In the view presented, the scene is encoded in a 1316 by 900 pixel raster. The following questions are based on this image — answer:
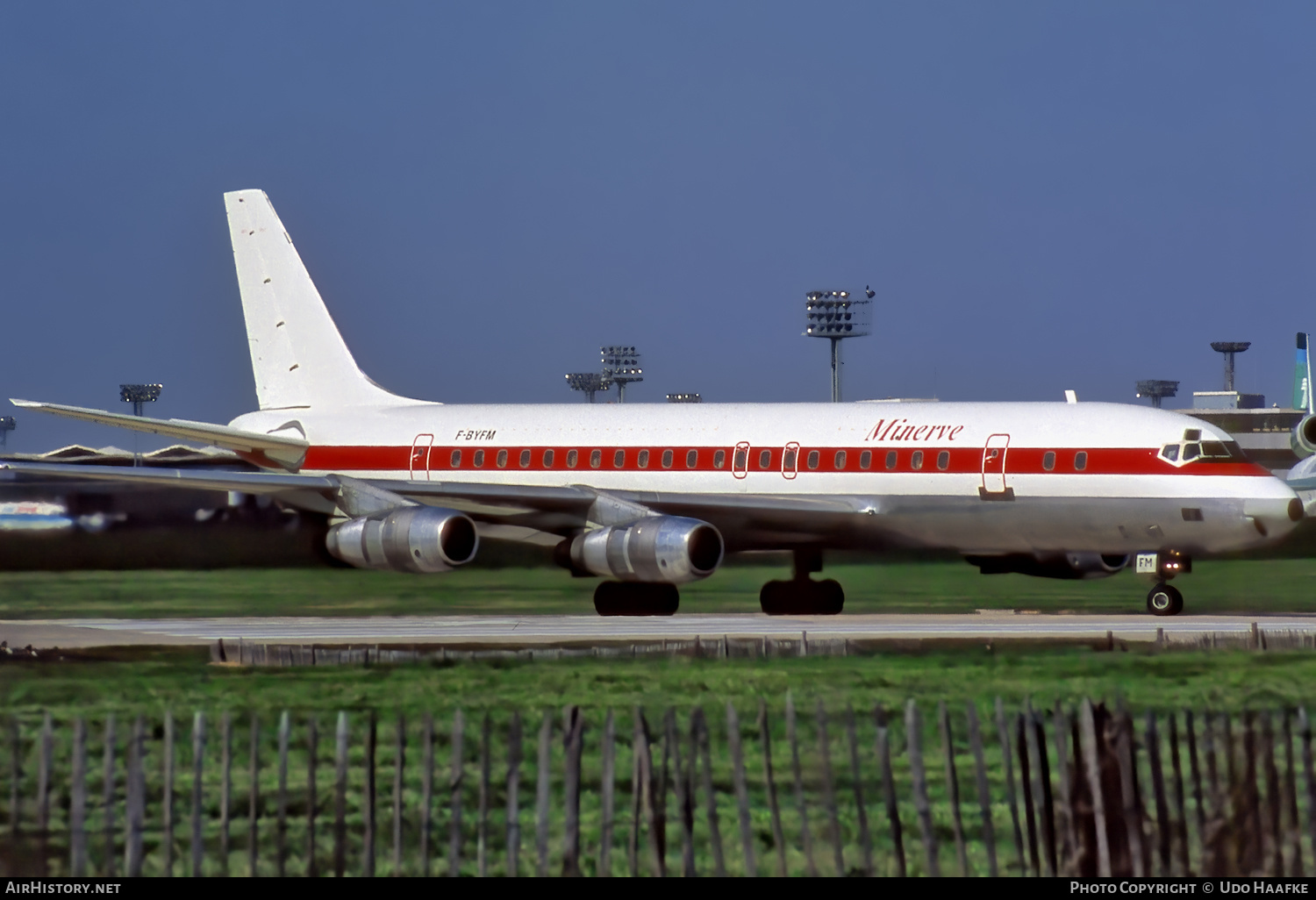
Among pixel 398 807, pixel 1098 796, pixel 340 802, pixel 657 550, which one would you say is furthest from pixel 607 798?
pixel 657 550

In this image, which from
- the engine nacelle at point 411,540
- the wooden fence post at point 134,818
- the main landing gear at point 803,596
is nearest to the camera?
the wooden fence post at point 134,818

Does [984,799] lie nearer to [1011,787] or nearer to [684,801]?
[1011,787]

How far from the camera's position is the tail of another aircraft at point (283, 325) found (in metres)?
44.6

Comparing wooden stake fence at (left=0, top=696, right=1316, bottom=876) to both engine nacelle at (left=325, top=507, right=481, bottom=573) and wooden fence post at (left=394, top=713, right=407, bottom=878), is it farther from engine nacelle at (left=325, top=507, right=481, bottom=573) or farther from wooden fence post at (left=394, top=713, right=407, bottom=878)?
engine nacelle at (left=325, top=507, right=481, bottom=573)

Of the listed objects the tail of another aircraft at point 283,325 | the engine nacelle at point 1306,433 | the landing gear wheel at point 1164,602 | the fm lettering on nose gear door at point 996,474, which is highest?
the tail of another aircraft at point 283,325

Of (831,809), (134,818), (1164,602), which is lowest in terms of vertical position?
(831,809)

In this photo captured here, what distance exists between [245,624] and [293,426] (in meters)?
10.6

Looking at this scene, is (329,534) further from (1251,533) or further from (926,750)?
(926,750)

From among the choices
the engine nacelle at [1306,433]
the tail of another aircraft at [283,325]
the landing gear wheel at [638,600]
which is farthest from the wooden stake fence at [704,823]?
the engine nacelle at [1306,433]

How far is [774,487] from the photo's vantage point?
3728cm

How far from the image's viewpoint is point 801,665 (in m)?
24.9

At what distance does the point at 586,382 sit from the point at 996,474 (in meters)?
121

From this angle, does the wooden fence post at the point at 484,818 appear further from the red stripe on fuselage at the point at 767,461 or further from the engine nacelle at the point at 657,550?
the red stripe on fuselage at the point at 767,461

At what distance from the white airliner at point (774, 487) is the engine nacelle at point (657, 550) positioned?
0.04 meters
